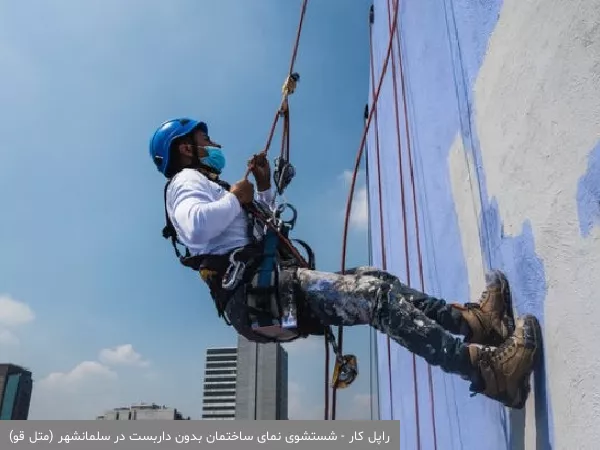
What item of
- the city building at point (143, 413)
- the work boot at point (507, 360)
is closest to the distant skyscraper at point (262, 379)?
the work boot at point (507, 360)

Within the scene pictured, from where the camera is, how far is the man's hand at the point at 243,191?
2.28m

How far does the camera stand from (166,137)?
8.92 feet

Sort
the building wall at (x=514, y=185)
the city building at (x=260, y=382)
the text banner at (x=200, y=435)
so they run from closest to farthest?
the building wall at (x=514, y=185)
the text banner at (x=200, y=435)
the city building at (x=260, y=382)

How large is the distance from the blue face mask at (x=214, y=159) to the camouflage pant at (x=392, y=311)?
0.77m

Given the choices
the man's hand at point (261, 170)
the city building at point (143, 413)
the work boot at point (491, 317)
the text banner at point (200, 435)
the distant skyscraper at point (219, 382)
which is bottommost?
the text banner at point (200, 435)

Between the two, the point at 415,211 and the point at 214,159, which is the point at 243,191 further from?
the point at 415,211

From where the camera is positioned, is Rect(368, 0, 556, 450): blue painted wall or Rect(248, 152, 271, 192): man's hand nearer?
Rect(368, 0, 556, 450): blue painted wall

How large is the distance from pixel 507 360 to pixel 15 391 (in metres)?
41.5

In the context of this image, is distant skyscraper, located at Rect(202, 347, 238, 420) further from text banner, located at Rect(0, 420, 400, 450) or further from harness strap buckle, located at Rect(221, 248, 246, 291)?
harness strap buckle, located at Rect(221, 248, 246, 291)

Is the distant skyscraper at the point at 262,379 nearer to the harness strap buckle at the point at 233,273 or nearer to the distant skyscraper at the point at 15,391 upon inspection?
the harness strap buckle at the point at 233,273

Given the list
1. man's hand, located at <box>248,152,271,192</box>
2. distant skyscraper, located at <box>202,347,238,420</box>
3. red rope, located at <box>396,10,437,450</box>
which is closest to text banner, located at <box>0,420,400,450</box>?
→ red rope, located at <box>396,10,437,450</box>

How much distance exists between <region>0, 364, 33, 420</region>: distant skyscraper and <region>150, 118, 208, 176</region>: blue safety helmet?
37601 millimetres

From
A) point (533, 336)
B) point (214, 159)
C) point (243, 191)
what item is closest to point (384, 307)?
point (533, 336)

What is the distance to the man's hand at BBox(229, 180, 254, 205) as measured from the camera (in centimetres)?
228
